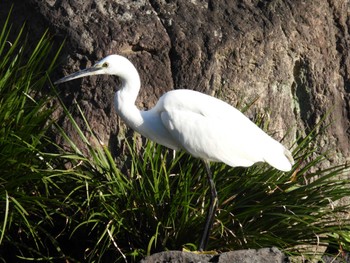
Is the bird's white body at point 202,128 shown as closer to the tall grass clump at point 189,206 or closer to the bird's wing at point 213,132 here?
the bird's wing at point 213,132

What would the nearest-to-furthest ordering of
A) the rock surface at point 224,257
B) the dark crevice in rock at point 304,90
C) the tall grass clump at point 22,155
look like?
1. the rock surface at point 224,257
2. the tall grass clump at point 22,155
3. the dark crevice in rock at point 304,90

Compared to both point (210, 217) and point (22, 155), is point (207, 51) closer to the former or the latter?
point (210, 217)

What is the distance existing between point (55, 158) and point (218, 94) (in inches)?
45.9

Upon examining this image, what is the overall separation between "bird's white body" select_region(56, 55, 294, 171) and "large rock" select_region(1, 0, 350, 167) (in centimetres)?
68

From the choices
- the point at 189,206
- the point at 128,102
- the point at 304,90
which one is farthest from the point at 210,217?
the point at 304,90

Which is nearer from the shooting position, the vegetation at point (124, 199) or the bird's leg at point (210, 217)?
the bird's leg at point (210, 217)

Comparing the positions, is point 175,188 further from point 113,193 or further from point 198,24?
point 198,24

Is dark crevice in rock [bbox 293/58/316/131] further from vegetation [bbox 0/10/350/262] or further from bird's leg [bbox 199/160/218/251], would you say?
bird's leg [bbox 199/160/218/251]

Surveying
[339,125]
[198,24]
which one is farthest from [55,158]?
[339,125]

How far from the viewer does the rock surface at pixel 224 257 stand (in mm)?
5406

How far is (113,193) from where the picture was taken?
6219 millimetres

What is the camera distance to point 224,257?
5398 mm

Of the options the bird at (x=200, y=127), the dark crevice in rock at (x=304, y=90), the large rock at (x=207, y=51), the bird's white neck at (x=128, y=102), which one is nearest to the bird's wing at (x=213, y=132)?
the bird at (x=200, y=127)

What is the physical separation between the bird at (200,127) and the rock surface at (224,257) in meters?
0.51
